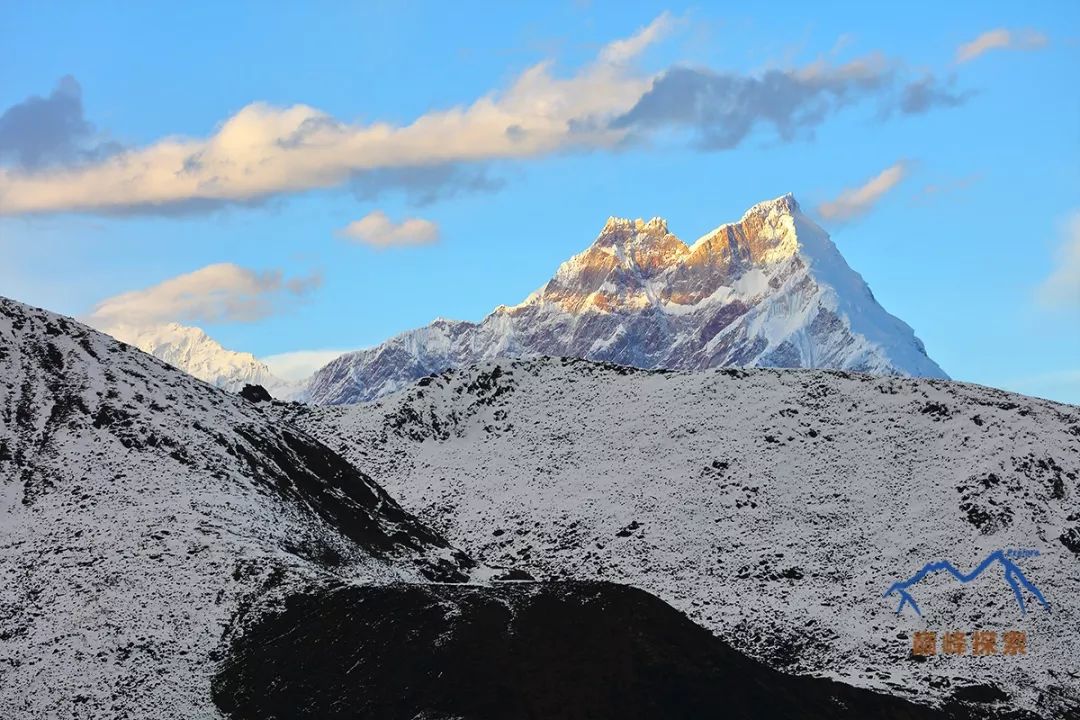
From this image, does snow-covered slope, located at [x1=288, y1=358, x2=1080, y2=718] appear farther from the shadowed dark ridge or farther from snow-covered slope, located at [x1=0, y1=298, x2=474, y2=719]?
the shadowed dark ridge

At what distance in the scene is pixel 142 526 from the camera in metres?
78.9

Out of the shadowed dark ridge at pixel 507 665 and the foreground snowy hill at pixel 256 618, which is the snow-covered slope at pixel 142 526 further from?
the shadowed dark ridge at pixel 507 665

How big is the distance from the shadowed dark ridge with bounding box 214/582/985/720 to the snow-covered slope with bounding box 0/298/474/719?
11.8 ft

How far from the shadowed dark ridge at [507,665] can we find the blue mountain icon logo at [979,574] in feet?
66.6

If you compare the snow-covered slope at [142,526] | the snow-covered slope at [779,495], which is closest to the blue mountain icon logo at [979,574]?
the snow-covered slope at [779,495]

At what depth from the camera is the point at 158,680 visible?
211 feet

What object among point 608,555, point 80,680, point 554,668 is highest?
point 608,555

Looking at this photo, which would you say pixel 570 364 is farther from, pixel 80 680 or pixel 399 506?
pixel 80 680

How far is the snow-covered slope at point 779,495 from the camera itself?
85688 millimetres

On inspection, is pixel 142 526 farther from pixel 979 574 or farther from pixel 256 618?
pixel 979 574

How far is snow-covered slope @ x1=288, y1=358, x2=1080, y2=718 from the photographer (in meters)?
85.7

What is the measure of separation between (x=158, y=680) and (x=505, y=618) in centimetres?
1487

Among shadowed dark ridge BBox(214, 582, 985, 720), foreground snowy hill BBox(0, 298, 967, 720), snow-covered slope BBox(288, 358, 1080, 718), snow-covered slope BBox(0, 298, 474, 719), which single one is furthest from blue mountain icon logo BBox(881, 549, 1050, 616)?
snow-covered slope BBox(0, 298, 474, 719)

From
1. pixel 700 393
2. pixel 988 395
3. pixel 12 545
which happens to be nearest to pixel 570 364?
pixel 700 393
